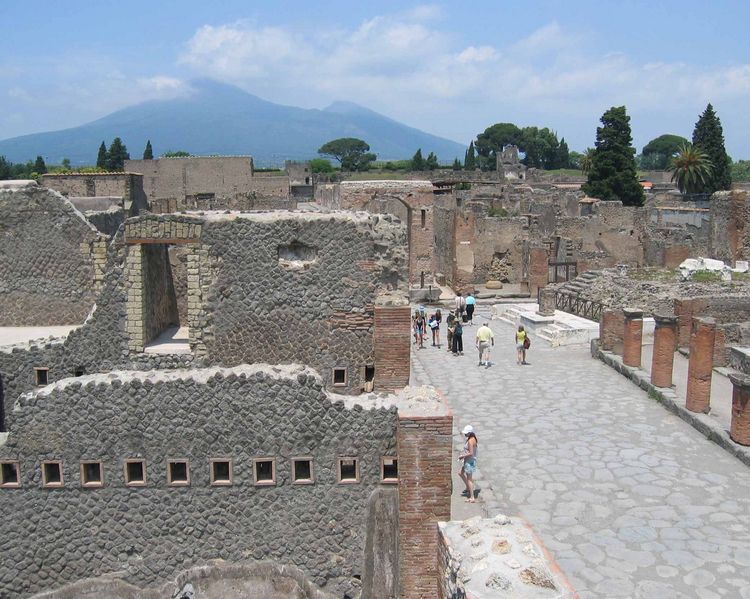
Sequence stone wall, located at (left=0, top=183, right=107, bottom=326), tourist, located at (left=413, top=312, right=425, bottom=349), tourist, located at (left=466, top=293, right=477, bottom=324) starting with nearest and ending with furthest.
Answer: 1. stone wall, located at (left=0, top=183, right=107, bottom=326)
2. tourist, located at (left=413, top=312, right=425, bottom=349)
3. tourist, located at (left=466, top=293, right=477, bottom=324)

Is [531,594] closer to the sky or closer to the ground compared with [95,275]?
closer to the ground

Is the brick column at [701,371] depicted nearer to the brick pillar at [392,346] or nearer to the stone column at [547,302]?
the brick pillar at [392,346]

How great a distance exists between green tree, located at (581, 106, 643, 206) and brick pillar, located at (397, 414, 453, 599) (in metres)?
40.8

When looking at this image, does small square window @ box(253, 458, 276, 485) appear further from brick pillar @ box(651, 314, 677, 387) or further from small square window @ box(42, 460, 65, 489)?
brick pillar @ box(651, 314, 677, 387)

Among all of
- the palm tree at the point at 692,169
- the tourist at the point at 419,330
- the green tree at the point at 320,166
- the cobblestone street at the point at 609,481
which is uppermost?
the green tree at the point at 320,166

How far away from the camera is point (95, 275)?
10.5m

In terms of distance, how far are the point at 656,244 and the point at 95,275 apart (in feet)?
79.4

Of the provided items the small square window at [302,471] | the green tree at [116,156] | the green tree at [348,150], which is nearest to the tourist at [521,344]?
the small square window at [302,471]

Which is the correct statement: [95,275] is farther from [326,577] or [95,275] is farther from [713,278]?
[713,278]

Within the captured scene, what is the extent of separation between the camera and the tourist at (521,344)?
14.9m

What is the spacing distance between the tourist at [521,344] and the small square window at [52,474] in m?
9.68

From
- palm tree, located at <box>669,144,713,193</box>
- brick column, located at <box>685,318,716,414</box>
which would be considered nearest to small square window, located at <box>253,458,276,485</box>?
brick column, located at <box>685,318,716,414</box>

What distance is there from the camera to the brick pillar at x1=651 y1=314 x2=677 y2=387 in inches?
498

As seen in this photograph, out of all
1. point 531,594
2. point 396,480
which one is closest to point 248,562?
point 396,480
